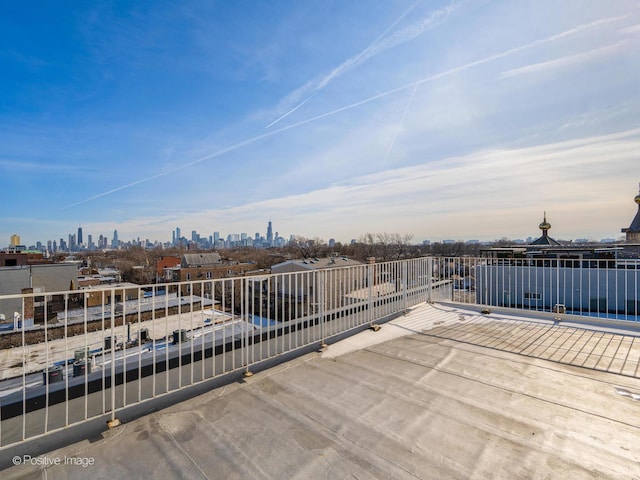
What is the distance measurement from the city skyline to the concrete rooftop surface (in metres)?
6.19

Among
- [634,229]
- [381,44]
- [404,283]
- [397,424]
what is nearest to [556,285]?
[404,283]

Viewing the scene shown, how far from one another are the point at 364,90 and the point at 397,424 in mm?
8936

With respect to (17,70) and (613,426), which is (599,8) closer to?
(613,426)

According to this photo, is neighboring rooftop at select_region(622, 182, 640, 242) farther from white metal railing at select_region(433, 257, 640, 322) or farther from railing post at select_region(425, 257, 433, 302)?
railing post at select_region(425, 257, 433, 302)

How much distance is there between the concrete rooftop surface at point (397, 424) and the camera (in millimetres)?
1590

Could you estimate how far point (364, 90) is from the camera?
874 cm

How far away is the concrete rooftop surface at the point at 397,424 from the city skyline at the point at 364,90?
619cm

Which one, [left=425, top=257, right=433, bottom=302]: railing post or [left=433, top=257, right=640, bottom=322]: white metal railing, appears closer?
[left=425, top=257, right=433, bottom=302]: railing post

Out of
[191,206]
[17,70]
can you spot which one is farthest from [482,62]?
[191,206]

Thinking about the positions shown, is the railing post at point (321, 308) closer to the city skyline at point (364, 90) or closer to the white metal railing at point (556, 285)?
the white metal railing at point (556, 285)

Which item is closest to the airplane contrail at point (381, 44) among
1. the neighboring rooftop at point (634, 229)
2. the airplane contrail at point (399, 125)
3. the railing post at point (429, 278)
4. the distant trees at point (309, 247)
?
the airplane contrail at point (399, 125)

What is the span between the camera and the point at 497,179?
44.6ft

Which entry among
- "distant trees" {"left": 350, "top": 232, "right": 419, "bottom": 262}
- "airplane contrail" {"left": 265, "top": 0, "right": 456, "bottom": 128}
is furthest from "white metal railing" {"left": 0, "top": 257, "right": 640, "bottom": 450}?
"distant trees" {"left": 350, "top": 232, "right": 419, "bottom": 262}

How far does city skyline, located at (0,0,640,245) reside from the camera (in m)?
6.20
